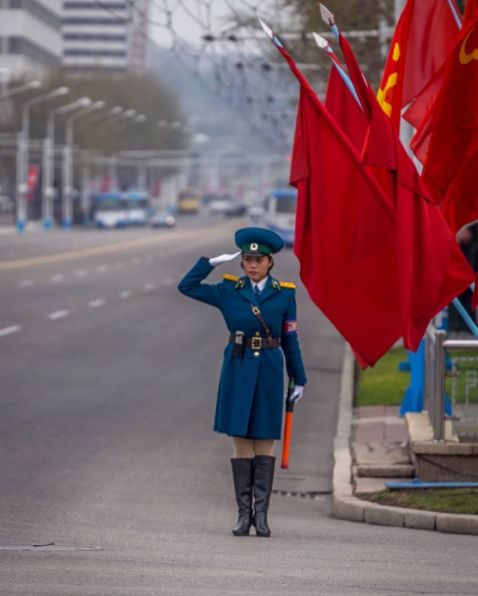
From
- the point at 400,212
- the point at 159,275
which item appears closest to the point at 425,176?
the point at 400,212

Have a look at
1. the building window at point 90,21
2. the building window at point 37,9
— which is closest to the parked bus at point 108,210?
the building window at point 90,21

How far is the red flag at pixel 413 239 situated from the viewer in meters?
11.3

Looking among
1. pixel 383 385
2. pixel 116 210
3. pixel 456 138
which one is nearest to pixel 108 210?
pixel 116 210

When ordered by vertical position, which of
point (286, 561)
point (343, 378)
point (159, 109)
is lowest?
point (159, 109)

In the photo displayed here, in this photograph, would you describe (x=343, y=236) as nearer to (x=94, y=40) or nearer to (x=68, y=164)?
(x=68, y=164)

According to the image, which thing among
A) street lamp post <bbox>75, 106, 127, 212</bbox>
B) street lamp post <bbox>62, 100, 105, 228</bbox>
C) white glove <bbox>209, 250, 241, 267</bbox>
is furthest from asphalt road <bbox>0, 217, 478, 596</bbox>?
street lamp post <bbox>75, 106, 127, 212</bbox>

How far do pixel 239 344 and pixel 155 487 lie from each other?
9.07ft

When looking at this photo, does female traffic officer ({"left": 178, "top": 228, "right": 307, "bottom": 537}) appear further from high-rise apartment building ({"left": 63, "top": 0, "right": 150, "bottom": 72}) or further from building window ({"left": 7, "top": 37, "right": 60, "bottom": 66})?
building window ({"left": 7, "top": 37, "right": 60, "bottom": 66})

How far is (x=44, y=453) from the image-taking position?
49.2 ft

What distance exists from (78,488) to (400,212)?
3179 millimetres

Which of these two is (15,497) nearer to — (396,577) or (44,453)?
(44,453)

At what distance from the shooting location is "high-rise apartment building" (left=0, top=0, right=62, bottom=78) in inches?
5118

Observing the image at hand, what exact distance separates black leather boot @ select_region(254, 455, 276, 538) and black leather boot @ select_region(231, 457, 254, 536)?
0.04m

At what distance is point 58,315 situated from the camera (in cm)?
3309
